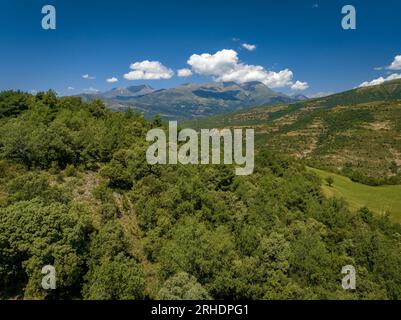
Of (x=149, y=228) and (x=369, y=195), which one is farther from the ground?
(x=149, y=228)

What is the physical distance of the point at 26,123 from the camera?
49562mm

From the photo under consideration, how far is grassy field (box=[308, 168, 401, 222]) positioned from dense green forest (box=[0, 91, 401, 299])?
19026mm

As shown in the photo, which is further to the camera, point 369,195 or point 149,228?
point 369,195

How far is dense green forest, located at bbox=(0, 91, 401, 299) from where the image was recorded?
81.7ft

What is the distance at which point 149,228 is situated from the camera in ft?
124

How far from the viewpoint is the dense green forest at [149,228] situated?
2491 centimetres

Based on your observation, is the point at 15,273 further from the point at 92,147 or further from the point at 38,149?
the point at 92,147

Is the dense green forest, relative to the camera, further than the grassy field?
No

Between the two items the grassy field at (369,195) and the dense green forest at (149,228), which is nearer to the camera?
the dense green forest at (149,228)

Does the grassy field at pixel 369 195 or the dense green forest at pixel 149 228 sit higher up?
the dense green forest at pixel 149 228

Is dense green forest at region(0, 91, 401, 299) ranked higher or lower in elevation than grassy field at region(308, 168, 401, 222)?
higher

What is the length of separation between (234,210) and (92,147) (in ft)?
81.6

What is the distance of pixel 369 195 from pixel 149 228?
277 feet

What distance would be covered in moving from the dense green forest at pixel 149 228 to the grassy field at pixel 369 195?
62.4 ft
